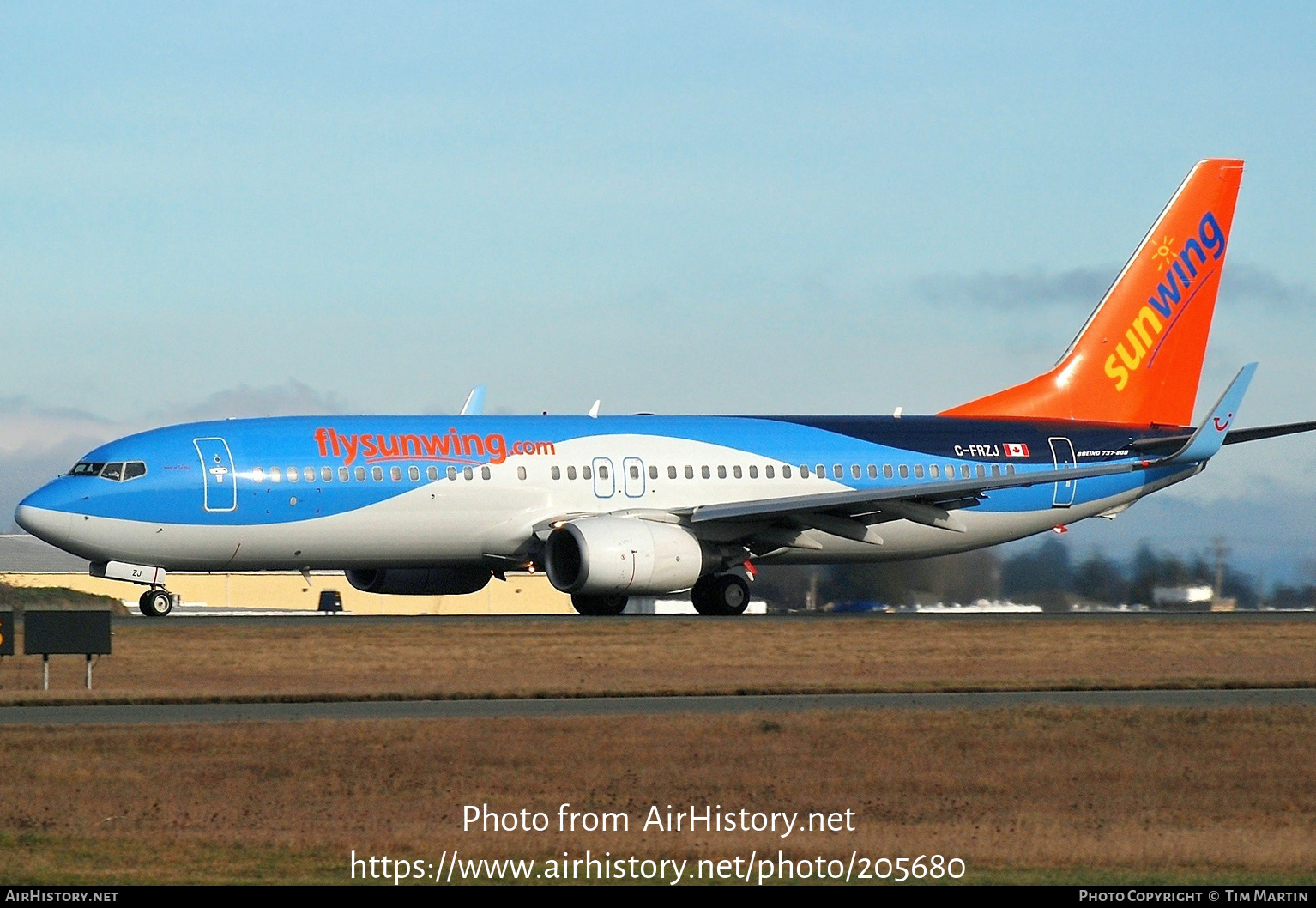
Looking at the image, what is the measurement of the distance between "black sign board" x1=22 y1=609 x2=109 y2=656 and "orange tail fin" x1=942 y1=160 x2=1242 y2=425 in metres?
24.5

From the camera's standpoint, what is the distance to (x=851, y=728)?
21719mm

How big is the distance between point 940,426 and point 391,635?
15.5 metres

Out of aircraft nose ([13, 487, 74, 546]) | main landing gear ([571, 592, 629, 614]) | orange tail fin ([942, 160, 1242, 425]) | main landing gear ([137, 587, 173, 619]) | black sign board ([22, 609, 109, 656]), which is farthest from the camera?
orange tail fin ([942, 160, 1242, 425])

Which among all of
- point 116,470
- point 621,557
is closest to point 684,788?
point 621,557

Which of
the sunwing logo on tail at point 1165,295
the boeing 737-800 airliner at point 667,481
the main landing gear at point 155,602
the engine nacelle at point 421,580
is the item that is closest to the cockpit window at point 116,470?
the boeing 737-800 airliner at point 667,481

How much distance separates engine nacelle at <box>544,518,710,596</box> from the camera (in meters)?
35.2

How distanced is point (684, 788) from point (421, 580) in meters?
22.3

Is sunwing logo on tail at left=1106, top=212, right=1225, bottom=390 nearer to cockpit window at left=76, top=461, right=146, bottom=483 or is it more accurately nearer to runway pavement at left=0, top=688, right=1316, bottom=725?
runway pavement at left=0, top=688, right=1316, bottom=725

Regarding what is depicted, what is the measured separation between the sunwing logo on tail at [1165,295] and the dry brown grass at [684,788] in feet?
74.0

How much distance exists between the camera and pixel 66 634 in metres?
25.3

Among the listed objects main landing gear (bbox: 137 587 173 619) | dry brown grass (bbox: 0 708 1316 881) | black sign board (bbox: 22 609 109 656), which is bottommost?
dry brown grass (bbox: 0 708 1316 881)

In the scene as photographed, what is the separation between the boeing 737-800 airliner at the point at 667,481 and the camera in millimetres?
35250

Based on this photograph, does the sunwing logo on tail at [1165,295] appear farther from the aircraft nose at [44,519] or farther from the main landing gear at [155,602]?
the aircraft nose at [44,519]

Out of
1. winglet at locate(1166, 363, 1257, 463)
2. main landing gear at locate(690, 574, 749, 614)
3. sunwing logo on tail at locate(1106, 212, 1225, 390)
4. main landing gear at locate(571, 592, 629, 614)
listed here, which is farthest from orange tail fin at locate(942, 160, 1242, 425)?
main landing gear at locate(571, 592, 629, 614)
